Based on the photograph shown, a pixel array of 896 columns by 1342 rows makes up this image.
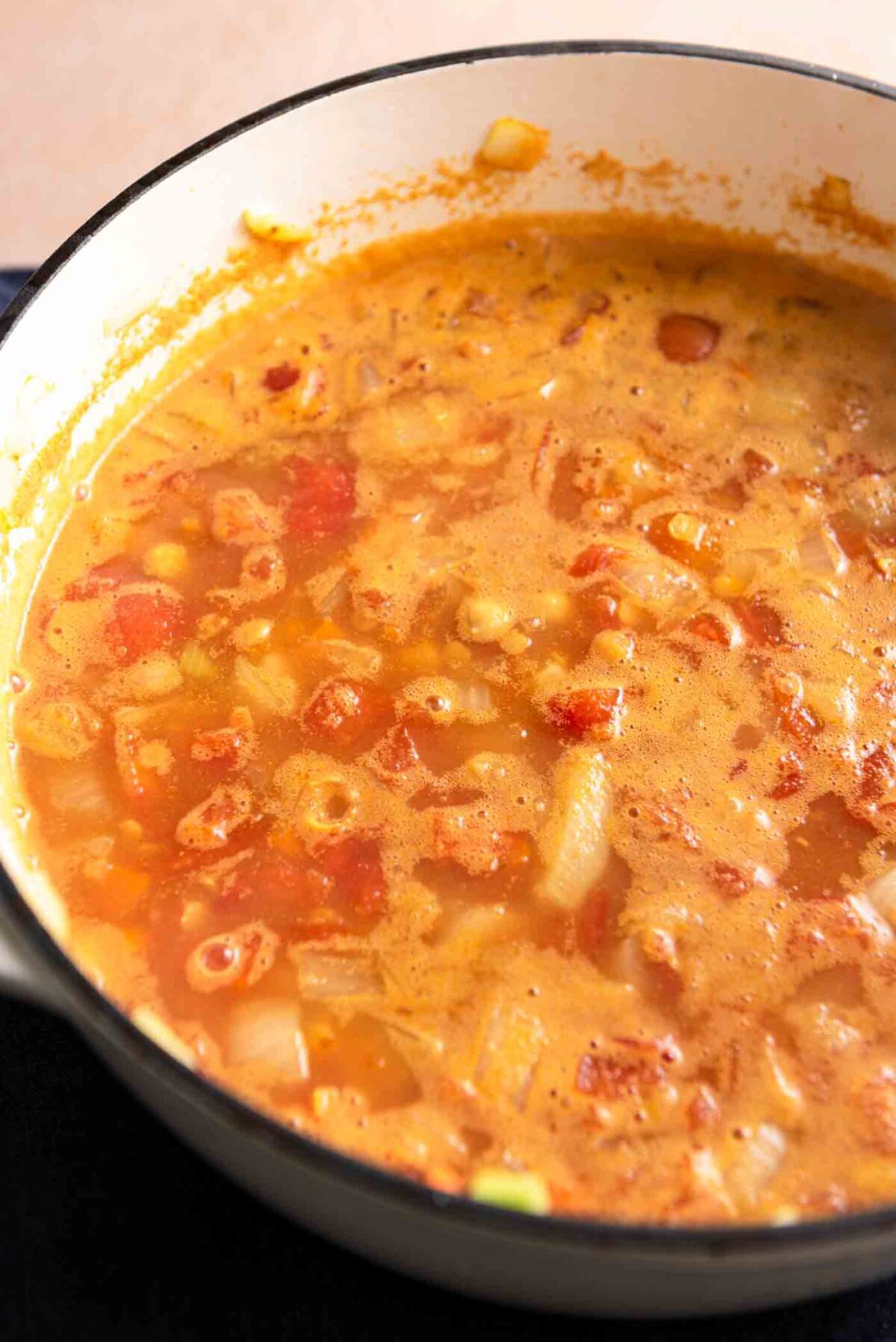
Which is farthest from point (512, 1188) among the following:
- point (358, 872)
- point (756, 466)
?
point (756, 466)

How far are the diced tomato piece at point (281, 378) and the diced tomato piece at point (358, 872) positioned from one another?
99cm

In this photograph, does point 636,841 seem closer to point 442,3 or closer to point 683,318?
point 683,318

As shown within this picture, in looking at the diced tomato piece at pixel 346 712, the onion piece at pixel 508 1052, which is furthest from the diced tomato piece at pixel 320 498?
the onion piece at pixel 508 1052

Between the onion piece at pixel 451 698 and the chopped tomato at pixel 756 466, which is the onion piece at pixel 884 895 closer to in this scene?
the onion piece at pixel 451 698

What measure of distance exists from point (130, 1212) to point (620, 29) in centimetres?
289

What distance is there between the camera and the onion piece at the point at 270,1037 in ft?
6.30

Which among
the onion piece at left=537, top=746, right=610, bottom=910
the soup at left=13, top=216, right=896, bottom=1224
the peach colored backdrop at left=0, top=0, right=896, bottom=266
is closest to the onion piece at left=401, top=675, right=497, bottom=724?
the soup at left=13, top=216, right=896, bottom=1224

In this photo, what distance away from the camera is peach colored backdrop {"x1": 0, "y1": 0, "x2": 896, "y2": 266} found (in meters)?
3.35

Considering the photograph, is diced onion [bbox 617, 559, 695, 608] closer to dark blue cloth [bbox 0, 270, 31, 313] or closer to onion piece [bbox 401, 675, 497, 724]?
onion piece [bbox 401, 675, 497, 724]

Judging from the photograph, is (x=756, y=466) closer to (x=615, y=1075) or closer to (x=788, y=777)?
(x=788, y=777)

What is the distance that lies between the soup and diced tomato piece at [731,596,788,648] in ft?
0.04

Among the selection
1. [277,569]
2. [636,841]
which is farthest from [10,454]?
[636,841]

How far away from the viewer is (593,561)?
2.44 metres

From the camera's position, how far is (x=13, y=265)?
3129 mm
